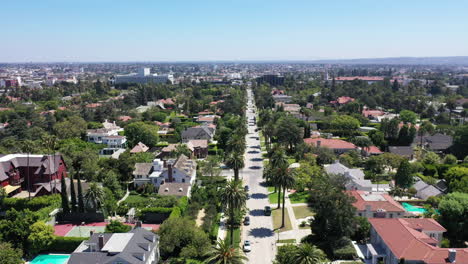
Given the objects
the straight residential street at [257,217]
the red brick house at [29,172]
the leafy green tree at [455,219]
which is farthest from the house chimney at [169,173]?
the leafy green tree at [455,219]

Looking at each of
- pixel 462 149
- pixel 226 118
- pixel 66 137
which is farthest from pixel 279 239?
pixel 226 118

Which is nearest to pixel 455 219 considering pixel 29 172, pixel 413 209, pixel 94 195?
pixel 413 209

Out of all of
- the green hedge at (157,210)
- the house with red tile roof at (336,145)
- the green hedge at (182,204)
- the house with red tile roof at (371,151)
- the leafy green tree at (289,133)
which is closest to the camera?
the green hedge at (157,210)

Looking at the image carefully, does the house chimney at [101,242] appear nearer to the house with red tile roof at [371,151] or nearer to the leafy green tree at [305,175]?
the leafy green tree at [305,175]

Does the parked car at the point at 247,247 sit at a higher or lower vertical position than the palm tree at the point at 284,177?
lower

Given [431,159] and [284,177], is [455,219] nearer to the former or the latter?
[284,177]

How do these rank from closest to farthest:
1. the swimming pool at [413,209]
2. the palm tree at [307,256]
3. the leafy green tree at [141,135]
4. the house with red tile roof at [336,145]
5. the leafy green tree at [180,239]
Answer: the palm tree at [307,256]
the leafy green tree at [180,239]
the swimming pool at [413,209]
the house with red tile roof at [336,145]
the leafy green tree at [141,135]
